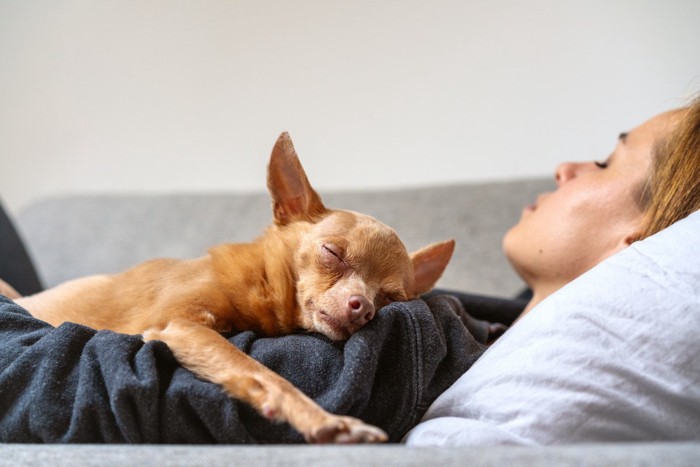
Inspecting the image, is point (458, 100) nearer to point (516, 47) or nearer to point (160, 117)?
point (516, 47)

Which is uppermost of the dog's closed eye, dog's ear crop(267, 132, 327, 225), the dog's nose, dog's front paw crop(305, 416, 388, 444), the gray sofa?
dog's ear crop(267, 132, 327, 225)

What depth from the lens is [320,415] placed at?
3.61ft

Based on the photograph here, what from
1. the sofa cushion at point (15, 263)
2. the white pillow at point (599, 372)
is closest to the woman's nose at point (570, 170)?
the white pillow at point (599, 372)

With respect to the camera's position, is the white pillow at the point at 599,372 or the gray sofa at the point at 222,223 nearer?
the white pillow at the point at 599,372

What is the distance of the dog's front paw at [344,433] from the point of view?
104 centimetres

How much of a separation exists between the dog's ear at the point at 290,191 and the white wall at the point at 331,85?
185 centimetres

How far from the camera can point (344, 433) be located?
106 centimetres

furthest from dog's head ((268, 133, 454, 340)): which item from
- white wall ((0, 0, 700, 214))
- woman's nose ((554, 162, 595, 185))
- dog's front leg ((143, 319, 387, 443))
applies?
white wall ((0, 0, 700, 214))

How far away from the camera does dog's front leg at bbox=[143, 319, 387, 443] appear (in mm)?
1063

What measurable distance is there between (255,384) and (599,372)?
653 millimetres

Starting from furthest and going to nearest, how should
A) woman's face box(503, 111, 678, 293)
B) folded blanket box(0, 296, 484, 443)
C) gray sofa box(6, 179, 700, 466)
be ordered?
gray sofa box(6, 179, 700, 466) → woman's face box(503, 111, 678, 293) → folded blanket box(0, 296, 484, 443)

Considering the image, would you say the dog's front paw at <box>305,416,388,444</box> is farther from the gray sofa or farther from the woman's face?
the gray sofa

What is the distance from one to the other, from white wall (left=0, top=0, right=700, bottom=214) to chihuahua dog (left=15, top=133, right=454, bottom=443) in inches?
69.1

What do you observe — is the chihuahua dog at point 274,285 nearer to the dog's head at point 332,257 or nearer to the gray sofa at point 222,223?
the dog's head at point 332,257
